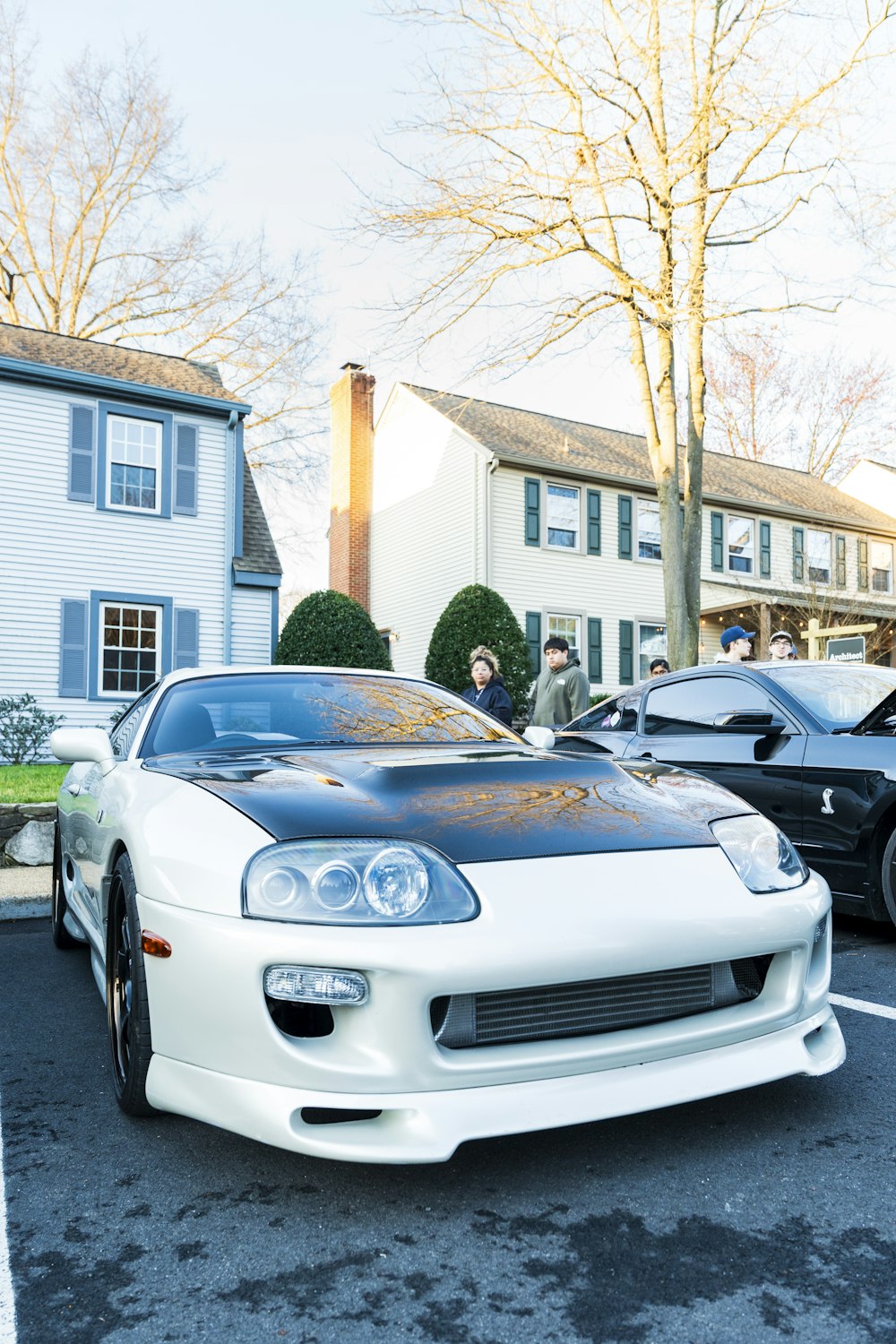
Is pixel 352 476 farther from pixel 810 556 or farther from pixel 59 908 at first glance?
pixel 59 908

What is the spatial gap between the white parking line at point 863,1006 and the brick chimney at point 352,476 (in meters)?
22.5

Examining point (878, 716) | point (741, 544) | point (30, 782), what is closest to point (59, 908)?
point (878, 716)

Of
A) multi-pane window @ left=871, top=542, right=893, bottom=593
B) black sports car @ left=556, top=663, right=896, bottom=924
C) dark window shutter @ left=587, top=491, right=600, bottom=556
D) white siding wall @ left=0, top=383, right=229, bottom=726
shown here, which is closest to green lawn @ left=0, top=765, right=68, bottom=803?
white siding wall @ left=0, top=383, right=229, bottom=726

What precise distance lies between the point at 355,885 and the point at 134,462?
52.2ft

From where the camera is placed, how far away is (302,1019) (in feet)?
7.36

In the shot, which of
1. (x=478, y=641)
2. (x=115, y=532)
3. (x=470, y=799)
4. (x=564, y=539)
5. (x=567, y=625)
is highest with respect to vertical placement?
(x=564, y=539)

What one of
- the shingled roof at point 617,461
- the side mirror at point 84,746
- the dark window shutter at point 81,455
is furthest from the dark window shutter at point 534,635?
the side mirror at point 84,746

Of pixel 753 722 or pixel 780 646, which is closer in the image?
pixel 753 722

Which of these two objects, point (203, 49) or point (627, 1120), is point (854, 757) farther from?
point (203, 49)

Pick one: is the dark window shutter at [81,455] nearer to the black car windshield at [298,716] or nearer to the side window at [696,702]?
the side window at [696,702]

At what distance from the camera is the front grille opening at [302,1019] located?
2225 mm

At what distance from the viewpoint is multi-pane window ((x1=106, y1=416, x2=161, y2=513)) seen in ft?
54.9

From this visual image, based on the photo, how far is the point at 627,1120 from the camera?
106 inches

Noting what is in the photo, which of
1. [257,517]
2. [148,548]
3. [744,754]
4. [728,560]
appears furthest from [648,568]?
[744,754]
